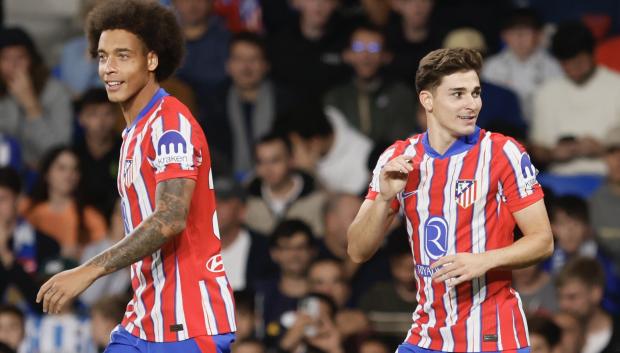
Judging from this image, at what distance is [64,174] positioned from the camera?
31.5 ft

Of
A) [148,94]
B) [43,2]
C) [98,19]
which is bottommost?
[148,94]

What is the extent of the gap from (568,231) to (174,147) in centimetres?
449

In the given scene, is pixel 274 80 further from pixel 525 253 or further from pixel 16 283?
pixel 525 253

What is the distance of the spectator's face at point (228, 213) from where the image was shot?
364 inches

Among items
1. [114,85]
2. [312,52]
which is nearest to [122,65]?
[114,85]

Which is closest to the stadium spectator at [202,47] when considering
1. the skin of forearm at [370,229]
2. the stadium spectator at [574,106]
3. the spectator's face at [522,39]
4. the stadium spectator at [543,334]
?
the spectator's face at [522,39]

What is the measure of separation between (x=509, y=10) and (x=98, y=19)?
614 centimetres

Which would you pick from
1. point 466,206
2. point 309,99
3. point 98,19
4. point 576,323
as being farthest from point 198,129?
point 309,99

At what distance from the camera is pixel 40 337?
8.93m

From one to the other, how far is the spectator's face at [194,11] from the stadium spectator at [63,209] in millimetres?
1736

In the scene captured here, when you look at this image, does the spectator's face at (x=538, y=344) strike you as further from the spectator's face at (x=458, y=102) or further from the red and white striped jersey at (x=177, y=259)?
the red and white striped jersey at (x=177, y=259)

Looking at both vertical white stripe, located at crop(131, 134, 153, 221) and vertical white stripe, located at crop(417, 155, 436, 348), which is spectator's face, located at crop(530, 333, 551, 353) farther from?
vertical white stripe, located at crop(131, 134, 153, 221)

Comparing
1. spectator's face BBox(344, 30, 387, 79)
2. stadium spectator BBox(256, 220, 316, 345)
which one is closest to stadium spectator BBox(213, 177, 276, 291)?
stadium spectator BBox(256, 220, 316, 345)

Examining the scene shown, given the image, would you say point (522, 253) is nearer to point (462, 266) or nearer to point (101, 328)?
point (462, 266)
